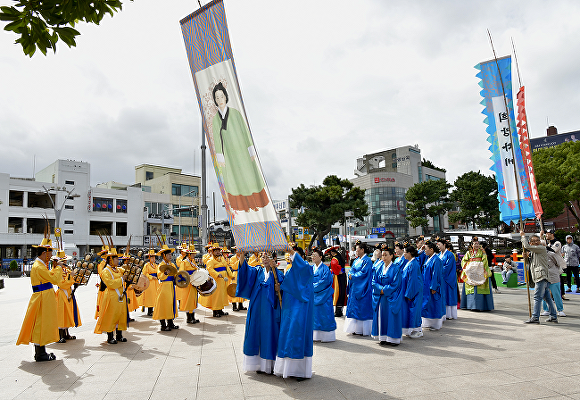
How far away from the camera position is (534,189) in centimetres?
887

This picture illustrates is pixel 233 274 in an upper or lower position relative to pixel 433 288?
upper

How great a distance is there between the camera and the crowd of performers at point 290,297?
4.91 m

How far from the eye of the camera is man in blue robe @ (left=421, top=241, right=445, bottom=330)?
8.00m

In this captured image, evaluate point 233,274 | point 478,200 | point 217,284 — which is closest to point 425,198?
point 478,200

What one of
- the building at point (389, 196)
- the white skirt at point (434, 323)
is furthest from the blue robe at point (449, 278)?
the building at point (389, 196)

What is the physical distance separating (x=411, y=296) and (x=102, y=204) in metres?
49.2

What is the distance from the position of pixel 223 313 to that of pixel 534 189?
8191 millimetres

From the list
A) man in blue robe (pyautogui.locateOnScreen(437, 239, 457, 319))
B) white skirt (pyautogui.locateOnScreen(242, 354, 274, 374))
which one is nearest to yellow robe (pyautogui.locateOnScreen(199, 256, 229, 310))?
white skirt (pyautogui.locateOnScreen(242, 354, 274, 374))

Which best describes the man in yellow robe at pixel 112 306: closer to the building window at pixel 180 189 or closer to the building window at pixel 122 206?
the building window at pixel 122 206

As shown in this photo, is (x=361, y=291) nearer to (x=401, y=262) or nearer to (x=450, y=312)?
(x=401, y=262)

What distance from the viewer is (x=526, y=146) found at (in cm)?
892

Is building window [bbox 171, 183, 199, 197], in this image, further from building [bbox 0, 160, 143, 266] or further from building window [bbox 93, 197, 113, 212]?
building window [bbox 93, 197, 113, 212]

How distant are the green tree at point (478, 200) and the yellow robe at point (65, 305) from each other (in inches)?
1683

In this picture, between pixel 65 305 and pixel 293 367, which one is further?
pixel 65 305
